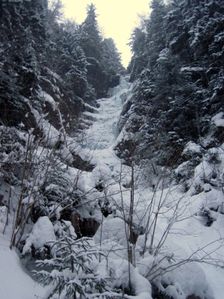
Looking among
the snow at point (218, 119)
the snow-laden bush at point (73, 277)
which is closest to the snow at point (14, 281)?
the snow-laden bush at point (73, 277)

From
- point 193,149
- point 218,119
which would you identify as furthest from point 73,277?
point 218,119

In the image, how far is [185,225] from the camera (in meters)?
9.49

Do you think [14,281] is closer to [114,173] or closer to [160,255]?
[160,255]

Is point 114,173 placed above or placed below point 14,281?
above

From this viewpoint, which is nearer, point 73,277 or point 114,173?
point 73,277

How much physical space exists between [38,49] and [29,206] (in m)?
15.9

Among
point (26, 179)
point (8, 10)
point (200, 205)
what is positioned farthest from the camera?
point (8, 10)

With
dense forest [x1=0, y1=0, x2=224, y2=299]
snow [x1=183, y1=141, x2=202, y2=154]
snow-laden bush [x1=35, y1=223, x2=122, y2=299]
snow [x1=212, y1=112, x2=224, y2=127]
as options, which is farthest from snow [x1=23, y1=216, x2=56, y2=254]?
snow [x1=212, y1=112, x2=224, y2=127]

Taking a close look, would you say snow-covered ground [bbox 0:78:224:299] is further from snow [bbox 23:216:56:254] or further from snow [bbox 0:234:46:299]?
snow [bbox 23:216:56:254]

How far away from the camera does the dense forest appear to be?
5090 millimetres

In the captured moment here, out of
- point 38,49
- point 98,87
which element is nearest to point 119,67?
point 98,87

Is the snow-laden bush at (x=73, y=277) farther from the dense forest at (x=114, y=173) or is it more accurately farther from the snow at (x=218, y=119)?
the snow at (x=218, y=119)

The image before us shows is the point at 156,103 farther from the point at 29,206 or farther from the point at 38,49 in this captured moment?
the point at 29,206

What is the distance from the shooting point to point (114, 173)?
12.6m
